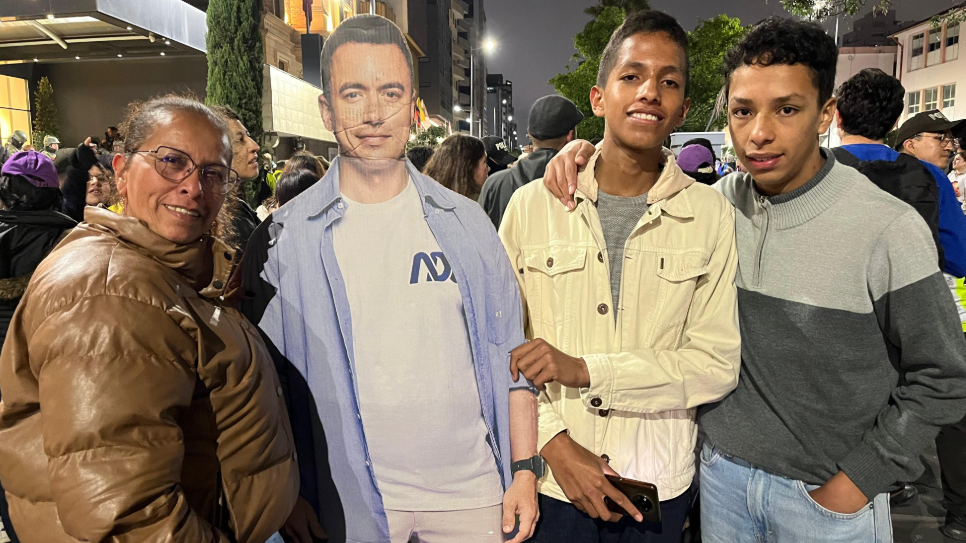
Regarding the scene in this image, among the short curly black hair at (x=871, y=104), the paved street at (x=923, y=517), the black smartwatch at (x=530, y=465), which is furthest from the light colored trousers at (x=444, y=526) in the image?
the paved street at (x=923, y=517)

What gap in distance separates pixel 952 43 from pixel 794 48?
37.1 meters

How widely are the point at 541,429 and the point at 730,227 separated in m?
0.94

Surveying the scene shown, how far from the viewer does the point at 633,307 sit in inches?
76.7

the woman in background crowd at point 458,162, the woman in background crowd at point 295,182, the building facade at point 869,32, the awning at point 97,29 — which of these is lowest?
the woman in background crowd at point 295,182

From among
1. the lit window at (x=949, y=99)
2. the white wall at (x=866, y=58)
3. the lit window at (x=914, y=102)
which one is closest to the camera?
the lit window at (x=949, y=99)

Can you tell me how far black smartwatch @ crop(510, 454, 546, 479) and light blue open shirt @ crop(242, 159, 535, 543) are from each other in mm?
28

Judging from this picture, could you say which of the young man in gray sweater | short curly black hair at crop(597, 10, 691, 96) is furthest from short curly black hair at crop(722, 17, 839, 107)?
short curly black hair at crop(597, 10, 691, 96)

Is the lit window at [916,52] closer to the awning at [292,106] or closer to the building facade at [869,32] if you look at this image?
the building facade at [869,32]

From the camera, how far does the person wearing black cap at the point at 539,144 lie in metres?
3.11

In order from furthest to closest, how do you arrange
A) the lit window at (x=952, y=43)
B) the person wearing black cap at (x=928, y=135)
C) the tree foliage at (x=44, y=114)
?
1. the lit window at (x=952, y=43)
2. the tree foliage at (x=44, y=114)
3. the person wearing black cap at (x=928, y=135)

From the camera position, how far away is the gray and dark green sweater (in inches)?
66.8

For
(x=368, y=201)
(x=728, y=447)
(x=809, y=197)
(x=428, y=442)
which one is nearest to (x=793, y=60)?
(x=809, y=197)

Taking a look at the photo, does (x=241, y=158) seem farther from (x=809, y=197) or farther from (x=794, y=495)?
(x=794, y=495)

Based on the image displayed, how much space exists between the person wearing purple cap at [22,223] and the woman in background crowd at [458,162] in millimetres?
2613
